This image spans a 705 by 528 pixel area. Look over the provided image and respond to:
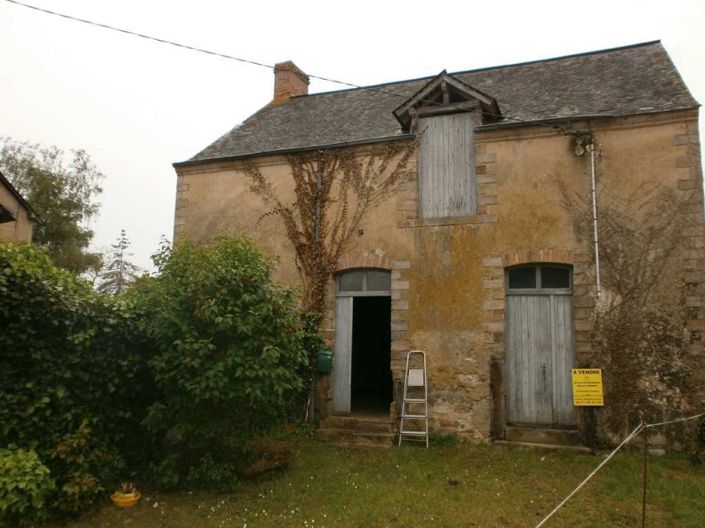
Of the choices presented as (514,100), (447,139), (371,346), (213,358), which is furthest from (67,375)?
(371,346)

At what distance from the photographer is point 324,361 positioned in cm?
915

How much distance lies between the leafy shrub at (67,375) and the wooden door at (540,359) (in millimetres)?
5535

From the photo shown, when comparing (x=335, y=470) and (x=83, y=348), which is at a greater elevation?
(x=83, y=348)

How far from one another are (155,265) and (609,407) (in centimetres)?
659

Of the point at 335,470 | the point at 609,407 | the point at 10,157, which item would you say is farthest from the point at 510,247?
the point at 10,157

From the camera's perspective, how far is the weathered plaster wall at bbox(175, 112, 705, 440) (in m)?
7.73

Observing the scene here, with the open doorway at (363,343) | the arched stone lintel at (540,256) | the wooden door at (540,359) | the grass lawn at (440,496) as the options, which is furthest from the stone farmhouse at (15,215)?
the wooden door at (540,359)

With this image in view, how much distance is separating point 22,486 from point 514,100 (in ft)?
31.0

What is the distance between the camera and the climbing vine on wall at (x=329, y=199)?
30.7ft

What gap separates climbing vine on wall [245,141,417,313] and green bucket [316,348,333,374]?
2.54 feet

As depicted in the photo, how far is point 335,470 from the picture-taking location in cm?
691

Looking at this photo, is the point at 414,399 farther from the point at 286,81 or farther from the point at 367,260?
the point at 286,81

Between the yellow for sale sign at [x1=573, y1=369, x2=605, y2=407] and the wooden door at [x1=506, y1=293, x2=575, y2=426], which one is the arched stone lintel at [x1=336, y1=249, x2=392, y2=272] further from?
the yellow for sale sign at [x1=573, y1=369, x2=605, y2=407]

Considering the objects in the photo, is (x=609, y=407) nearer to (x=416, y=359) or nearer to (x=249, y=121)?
(x=416, y=359)
